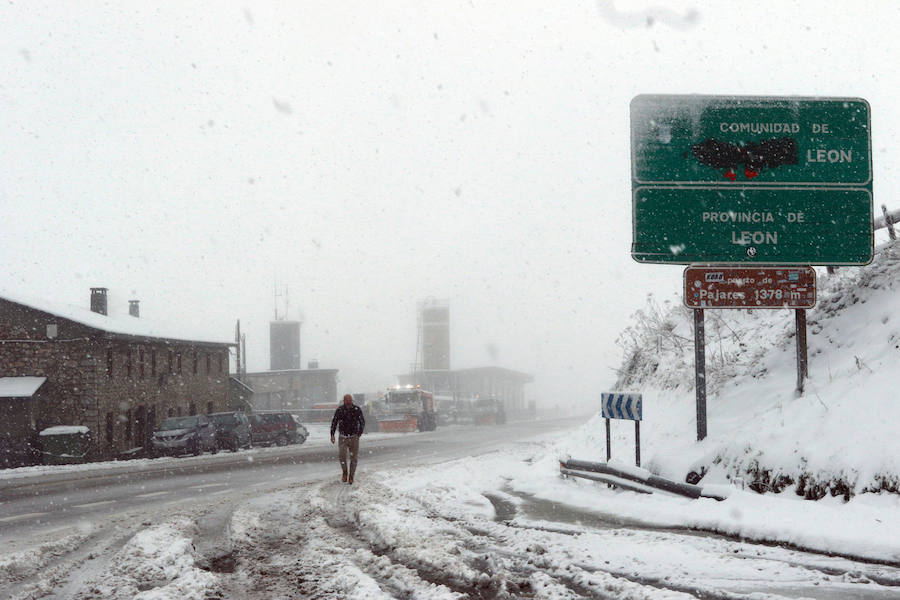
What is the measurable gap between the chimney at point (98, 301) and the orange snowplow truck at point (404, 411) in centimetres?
1851

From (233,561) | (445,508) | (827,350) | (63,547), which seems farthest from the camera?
(827,350)

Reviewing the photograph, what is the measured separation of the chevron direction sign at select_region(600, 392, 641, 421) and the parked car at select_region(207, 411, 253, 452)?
2329 cm

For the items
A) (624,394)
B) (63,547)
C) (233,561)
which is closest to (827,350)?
(624,394)

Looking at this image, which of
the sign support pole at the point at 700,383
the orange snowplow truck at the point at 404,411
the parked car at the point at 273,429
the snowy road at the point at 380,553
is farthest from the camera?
the orange snowplow truck at the point at 404,411

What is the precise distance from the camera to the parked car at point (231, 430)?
1358 inches

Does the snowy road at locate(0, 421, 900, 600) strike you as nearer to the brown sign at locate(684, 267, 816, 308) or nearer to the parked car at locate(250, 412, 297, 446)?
the brown sign at locate(684, 267, 816, 308)

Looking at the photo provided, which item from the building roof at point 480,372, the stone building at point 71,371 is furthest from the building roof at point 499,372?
the stone building at point 71,371

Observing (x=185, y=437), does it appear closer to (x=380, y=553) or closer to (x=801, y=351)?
(x=801, y=351)

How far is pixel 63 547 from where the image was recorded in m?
8.62

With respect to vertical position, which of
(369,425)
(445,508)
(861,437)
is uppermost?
(861,437)

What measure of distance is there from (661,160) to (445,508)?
708 cm

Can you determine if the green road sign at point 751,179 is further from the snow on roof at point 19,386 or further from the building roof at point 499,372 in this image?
the building roof at point 499,372

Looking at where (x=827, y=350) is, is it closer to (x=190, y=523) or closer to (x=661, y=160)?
(x=661, y=160)

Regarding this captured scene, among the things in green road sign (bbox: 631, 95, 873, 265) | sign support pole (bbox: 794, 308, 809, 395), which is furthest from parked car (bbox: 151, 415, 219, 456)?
sign support pole (bbox: 794, 308, 809, 395)
